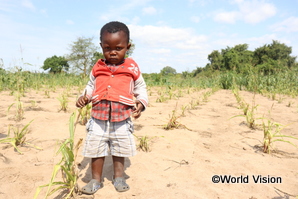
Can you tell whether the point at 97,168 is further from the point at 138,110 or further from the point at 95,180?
the point at 138,110

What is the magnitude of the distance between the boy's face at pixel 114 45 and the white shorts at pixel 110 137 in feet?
1.64

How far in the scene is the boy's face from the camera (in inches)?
67.8

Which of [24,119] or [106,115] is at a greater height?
[106,115]

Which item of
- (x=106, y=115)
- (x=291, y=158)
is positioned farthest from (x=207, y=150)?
(x=106, y=115)

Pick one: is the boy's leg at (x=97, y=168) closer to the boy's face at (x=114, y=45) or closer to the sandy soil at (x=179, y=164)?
the sandy soil at (x=179, y=164)

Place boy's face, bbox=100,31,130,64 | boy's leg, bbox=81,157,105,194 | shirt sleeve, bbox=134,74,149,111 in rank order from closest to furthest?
boy's leg, bbox=81,157,105,194 < boy's face, bbox=100,31,130,64 < shirt sleeve, bbox=134,74,149,111

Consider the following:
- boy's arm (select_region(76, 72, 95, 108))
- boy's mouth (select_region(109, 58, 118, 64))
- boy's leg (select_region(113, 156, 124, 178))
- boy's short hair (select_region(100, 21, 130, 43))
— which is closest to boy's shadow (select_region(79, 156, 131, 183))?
boy's leg (select_region(113, 156, 124, 178))

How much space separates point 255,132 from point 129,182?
1.99 meters

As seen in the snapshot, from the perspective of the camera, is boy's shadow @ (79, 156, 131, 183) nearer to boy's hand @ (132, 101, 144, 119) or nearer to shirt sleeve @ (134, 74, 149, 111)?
boy's hand @ (132, 101, 144, 119)

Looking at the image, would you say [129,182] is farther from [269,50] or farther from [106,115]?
[269,50]

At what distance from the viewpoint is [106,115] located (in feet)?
5.72

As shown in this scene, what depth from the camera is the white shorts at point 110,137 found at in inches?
69.1

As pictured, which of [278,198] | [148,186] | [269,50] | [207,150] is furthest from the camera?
[269,50]

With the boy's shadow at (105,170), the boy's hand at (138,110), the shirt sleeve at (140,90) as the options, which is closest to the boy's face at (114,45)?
the shirt sleeve at (140,90)
